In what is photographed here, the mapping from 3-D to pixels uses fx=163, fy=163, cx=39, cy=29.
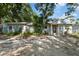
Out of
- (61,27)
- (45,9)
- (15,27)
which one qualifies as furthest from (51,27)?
(15,27)

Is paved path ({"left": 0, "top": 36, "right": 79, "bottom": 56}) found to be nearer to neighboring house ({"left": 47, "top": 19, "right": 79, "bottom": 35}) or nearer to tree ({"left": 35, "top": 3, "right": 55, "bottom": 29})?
neighboring house ({"left": 47, "top": 19, "right": 79, "bottom": 35})

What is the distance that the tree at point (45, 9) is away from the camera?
196 cm

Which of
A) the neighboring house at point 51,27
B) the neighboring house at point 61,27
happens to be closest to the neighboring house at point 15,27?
the neighboring house at point 51,27

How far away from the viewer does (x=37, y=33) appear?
1.94 metres

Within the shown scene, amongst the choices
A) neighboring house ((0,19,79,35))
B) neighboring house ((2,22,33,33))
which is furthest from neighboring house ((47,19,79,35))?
neighboring house ((2,22,33,33))

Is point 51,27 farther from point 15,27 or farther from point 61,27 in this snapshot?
point 15,27

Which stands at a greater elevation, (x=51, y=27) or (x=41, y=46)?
(x=51, y=27)

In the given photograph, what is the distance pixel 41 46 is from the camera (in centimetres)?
196

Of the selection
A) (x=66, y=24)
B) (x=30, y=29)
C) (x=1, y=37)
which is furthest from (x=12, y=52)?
(x=66, y=24)

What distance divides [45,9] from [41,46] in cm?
45

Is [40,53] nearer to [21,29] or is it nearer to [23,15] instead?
[21,29]

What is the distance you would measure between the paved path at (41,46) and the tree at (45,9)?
0.21 m

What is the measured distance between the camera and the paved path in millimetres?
1934

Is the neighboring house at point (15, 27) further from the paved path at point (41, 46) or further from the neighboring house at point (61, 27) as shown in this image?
the neighboring house at point (61, 27)
